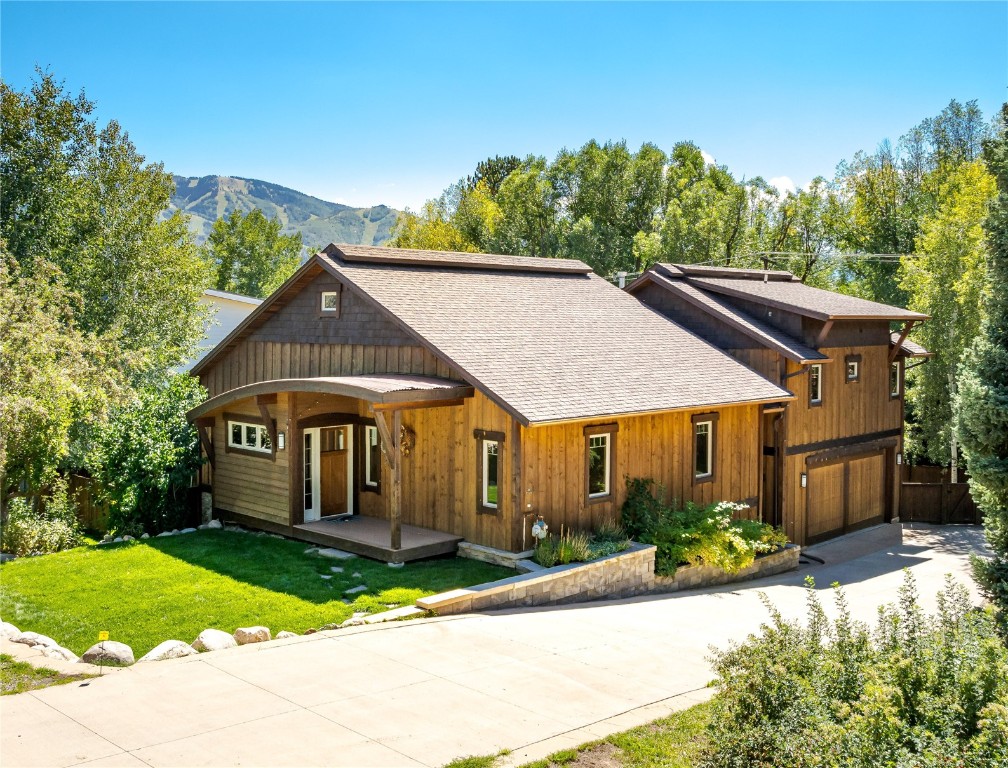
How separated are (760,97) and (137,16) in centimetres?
1875

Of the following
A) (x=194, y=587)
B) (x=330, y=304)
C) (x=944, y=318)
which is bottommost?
(x=194, y=587)

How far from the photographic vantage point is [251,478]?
58.3 feet

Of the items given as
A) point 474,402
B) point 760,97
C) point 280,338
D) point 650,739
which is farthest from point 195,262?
point 650,739

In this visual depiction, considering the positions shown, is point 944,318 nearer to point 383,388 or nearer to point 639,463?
point 639,463

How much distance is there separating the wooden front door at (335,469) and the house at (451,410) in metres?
0.03

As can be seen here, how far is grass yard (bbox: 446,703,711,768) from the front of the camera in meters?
7.20

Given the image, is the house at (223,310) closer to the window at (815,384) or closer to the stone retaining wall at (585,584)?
the window at (815,384)

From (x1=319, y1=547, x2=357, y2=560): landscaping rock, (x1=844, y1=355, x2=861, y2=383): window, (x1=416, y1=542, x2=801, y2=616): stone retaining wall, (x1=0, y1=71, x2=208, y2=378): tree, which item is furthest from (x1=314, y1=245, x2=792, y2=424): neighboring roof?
(x1=0, y1=71, x2=208, y2=378): tree

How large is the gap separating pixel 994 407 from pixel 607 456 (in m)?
6.80

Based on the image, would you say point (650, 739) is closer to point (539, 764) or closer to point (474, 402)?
point (539, 764)

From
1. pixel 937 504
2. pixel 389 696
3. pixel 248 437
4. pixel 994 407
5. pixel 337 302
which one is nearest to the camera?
pixel 389 696

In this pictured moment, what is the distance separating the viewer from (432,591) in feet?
43.6

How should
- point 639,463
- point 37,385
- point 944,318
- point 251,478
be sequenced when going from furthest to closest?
point 944,318, point 251,478, point 639,463, point 37,385

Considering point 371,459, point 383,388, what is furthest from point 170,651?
point 371,459
